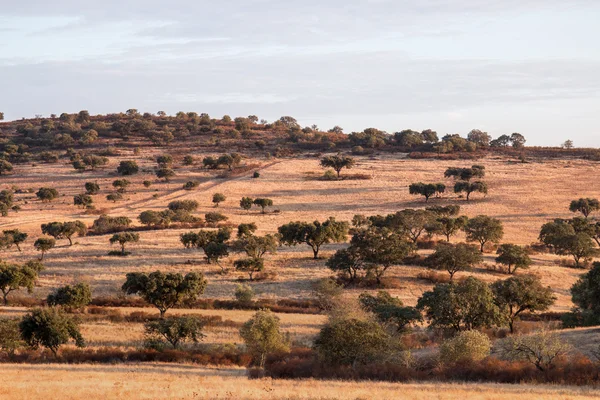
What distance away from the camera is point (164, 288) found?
4881 cm

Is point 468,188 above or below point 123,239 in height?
above

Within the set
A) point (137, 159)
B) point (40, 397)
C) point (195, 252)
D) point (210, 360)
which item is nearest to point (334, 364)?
point (210, 360)

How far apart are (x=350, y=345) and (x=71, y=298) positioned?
27.8 m

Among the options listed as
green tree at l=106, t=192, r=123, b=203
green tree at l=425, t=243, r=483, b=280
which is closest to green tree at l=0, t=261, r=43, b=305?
green tree at l=425, t=243, r=483, b=280

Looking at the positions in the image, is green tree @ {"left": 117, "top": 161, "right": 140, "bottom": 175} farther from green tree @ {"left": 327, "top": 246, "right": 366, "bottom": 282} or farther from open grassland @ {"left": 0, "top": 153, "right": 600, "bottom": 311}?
green tree @ {"left": 327, "top": 246, "right": 366, "bottom": 282}

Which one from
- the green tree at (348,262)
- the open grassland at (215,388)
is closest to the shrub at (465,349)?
the open grassland at (215,388)

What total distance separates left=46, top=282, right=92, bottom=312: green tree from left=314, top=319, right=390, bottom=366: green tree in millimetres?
25861

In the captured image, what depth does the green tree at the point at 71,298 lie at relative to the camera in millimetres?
49000

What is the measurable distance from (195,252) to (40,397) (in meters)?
51.3

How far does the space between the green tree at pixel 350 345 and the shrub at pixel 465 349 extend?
3.68 m

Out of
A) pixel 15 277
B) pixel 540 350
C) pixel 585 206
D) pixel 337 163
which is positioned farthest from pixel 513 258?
pixel 337 163

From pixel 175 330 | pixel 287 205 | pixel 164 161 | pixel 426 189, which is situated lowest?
pixel 175 330

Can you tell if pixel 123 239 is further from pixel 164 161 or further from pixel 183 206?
pixel 164 161

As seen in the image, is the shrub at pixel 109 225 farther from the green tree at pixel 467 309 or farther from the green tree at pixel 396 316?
the green tree at pixel 467 309
